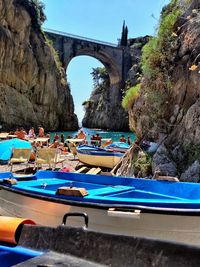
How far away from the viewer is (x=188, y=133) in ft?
29.6

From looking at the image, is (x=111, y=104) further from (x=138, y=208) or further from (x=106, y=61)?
(x=138, y=208)

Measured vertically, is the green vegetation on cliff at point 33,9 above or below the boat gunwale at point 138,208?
above

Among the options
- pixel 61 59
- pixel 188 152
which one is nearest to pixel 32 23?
pixel 61 59

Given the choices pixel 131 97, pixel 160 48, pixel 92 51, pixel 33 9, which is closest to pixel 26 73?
pixel 33 9

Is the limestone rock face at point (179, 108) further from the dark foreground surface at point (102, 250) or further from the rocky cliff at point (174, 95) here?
the dark foreground surface at point (102, 250)

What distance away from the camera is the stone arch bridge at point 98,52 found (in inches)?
2648

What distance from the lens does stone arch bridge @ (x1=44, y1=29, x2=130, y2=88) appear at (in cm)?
6725

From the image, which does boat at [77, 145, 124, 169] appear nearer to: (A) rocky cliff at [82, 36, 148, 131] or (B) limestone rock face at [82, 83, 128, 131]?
(A) rocky cliff at [82, 36, 148, 131]

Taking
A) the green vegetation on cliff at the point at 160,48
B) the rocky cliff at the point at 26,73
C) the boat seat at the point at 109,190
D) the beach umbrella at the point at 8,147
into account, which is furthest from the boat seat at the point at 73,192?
the rocky cliff at the point at 26,73

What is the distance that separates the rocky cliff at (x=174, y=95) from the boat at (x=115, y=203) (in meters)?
2.09

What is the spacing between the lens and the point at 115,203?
5285 millimetres

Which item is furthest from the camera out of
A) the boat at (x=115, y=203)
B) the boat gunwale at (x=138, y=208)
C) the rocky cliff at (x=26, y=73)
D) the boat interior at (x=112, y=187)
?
the rocky cliff at (x=26, y=73)

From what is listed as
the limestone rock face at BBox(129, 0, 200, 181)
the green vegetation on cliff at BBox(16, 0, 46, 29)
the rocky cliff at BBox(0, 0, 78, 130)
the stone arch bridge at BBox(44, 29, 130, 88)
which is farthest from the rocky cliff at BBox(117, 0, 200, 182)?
the stone arch bridge at BBox(44, 29, 130, 88)

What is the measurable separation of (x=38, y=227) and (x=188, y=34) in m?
8.93
